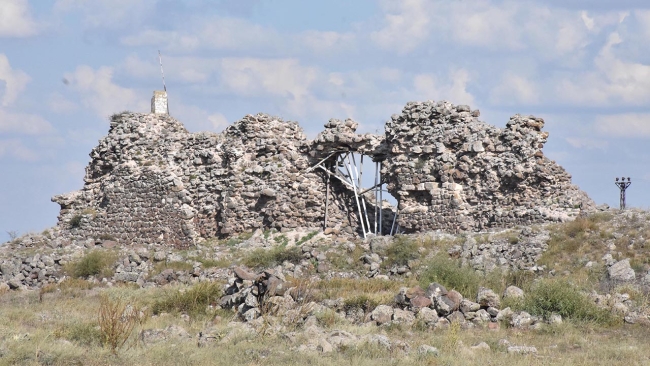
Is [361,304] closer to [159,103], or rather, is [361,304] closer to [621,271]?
[621,271]

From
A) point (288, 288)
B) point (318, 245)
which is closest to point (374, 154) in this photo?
point (318, 245)

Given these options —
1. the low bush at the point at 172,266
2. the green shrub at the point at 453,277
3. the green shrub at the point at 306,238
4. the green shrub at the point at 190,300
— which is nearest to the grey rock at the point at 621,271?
the green shrub at the point at 453,277

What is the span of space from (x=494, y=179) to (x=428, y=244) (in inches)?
100

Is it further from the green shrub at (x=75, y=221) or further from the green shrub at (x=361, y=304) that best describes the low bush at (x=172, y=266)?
the green shrub at (x=361, y=304)

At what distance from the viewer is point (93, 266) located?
2386cm

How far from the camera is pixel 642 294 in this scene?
17.1 metres

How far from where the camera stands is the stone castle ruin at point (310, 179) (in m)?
22.8

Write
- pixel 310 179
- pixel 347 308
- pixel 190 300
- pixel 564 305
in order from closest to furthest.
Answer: pixel 564 305 → pixel 347 308 → pixel 190 300 → pixel 310 179

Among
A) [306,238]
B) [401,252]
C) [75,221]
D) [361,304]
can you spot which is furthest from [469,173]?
[75,221]

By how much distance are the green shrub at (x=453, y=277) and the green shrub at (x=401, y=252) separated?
1688mm

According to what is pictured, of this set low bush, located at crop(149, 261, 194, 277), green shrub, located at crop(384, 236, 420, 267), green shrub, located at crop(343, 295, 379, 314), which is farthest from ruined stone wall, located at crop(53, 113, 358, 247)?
green shrub, located at crop(343, 295, 379, 314)

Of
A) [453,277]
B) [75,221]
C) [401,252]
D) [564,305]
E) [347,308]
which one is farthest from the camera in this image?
[75,221]

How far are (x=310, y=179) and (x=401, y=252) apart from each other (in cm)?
584

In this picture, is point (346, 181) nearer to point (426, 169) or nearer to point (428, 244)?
point (426, 169)
